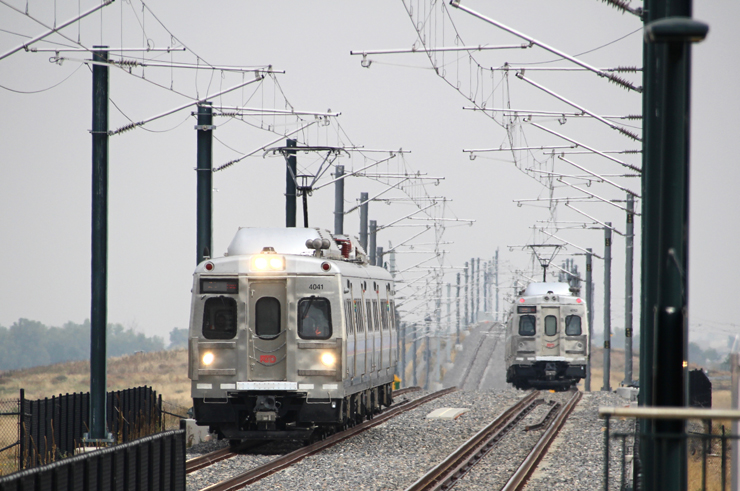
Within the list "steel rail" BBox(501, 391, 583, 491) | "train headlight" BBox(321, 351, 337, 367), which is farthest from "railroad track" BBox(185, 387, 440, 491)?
"steel rail" BBox(501, 391, 583, 491)

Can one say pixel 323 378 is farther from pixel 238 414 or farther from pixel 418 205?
pixel 418 205

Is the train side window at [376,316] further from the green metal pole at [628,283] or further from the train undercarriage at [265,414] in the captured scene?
the green metal pole at [628,283]

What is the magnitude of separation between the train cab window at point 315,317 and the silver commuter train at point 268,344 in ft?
0.06

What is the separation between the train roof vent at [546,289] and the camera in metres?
37.1

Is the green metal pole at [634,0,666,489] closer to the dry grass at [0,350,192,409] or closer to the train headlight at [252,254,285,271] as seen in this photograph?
the train headlight at [252,254,285,271]

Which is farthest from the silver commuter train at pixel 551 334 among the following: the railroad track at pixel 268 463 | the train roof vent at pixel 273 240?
the train roof vent at pixel 273 240

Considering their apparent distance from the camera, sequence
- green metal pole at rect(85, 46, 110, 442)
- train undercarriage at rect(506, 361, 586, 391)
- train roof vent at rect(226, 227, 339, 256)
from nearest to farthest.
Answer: green metal pole at rect(85, 46, 110, 442) → train roof vent at rect(226, 227, 339, 256) → train undercarriage at rect(506, 361, 586, 391)

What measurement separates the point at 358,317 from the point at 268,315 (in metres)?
2.47

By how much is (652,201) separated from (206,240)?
12.0 m

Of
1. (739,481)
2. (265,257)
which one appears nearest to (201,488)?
(265,257)

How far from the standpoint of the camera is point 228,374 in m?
17.8

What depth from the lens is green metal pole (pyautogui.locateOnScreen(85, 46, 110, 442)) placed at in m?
17.0

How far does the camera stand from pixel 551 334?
36.8 meters

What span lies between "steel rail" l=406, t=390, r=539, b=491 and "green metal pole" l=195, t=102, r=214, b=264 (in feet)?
22.5
